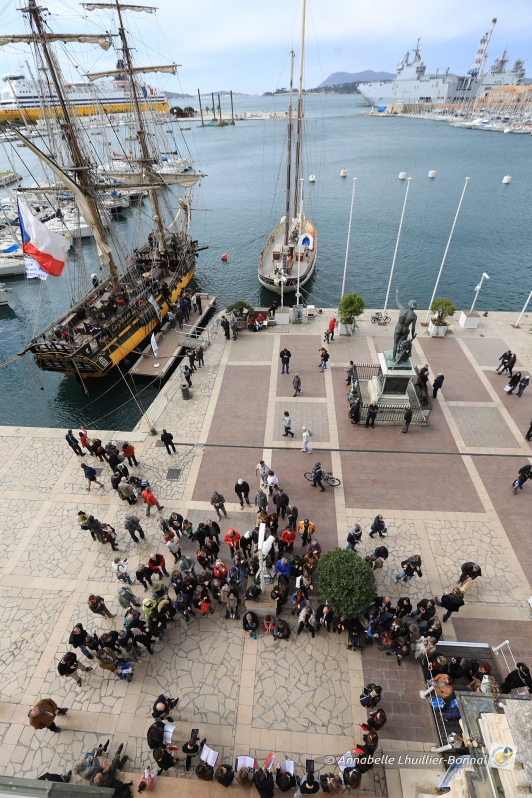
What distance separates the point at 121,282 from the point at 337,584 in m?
24.8

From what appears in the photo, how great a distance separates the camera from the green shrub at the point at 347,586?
950 cm

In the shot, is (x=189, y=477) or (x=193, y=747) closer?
(x=193, y=747)

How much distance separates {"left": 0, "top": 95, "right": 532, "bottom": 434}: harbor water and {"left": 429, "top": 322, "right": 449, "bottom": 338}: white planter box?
956cm

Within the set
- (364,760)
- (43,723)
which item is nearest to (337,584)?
(364,760)

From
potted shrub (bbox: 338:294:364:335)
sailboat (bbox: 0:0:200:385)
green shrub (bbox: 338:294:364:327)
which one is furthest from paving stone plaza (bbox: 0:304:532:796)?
sailboat (bbox: 0:0:200:385)

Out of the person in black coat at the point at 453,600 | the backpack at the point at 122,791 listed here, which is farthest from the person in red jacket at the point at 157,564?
the person in black coat at the point at 453,600

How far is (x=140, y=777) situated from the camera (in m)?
8.55

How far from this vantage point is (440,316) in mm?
22906

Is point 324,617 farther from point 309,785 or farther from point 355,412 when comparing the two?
point 355,412

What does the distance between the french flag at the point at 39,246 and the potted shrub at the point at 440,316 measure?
1918 cm

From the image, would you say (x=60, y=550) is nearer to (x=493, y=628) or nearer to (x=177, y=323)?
(x=493, y=628)

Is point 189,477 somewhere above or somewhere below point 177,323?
below

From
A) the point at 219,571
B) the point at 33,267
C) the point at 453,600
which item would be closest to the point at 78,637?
the point at 219,571

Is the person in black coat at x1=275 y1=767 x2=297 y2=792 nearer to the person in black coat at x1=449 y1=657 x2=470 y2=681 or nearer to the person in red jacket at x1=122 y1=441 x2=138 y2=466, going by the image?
the person in black coat at x1=449 y1=657 x2=470 y2=681
